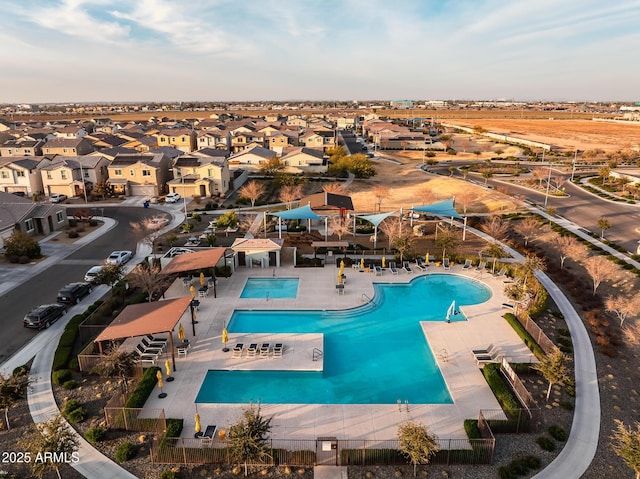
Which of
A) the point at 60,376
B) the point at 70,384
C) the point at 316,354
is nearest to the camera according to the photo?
the point at 70,384

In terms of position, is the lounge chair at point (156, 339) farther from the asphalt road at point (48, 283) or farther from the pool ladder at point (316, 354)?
the pool ladder at point (316, 354)

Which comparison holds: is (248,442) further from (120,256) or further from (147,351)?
(120,256)

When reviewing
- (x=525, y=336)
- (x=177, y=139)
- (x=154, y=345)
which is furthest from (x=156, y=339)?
(x=177, y=139)

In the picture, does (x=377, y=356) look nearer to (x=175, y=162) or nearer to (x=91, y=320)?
(x=91, y=320)

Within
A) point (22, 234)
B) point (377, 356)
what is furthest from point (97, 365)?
point (22, 234)

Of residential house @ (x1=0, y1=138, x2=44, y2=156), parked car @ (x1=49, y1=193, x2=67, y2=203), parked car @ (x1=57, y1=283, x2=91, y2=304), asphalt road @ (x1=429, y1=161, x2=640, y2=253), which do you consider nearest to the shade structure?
parked car @ (x1=57, y1=283, x2=91, y2=304)

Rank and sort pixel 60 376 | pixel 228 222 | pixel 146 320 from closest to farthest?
pixel 60 376
pixel 146 320
pixel 228 222
